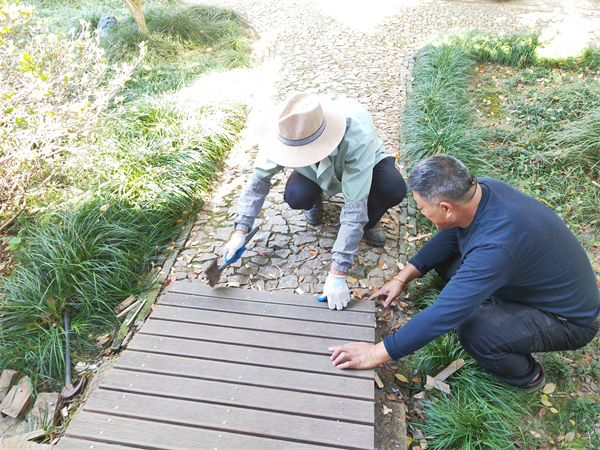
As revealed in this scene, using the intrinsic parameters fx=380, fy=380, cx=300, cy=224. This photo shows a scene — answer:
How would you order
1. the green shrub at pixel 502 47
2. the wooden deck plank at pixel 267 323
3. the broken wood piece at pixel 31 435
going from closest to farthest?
the broken wood piece at pixel 31 435
the wooden deck plank at pixel 267 323
the green shrub at pixel 502 47

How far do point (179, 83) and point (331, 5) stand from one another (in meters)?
5.05

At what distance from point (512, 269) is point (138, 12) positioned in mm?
7046

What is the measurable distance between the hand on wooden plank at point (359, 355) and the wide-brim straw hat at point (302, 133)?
3.68 feet

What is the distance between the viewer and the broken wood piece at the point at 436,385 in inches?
90.4

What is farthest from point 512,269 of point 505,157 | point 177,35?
point 177,35

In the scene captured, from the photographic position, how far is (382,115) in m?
5.00

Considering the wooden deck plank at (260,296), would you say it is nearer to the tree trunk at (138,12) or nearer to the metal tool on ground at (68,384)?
the metal tool on ground at (68,384)

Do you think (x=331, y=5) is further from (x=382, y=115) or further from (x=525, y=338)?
(x=525, y=338)

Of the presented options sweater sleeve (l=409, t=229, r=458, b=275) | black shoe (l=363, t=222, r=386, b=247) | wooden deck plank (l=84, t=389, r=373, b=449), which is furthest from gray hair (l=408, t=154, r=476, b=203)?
black shoe (l=363, t=222, r=386, b=247)

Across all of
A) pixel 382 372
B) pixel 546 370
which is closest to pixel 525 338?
pixel 546 370

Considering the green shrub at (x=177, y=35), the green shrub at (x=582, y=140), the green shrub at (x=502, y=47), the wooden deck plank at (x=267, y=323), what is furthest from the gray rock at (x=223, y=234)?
the green shrub at (x=502, y=47)

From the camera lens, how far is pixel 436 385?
233 centimetres

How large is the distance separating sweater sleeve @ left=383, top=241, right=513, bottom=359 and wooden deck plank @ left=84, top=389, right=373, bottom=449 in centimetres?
52

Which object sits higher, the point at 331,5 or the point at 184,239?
the point at 331,5
